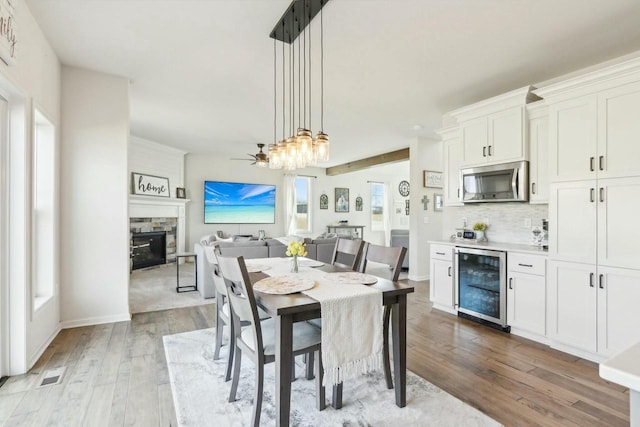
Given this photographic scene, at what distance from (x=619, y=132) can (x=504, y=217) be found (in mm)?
1504

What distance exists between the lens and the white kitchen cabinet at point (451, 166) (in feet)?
13.6

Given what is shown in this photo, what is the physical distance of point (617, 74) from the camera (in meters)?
2.51

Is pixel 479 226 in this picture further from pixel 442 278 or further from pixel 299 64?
pixel 299 64

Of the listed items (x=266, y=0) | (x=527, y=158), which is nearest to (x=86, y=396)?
(x=266, y=0)

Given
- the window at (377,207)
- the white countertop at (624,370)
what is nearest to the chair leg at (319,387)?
the white countertop at (624,370)

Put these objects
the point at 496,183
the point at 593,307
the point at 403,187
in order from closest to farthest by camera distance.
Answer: the point at 593,307
the point at 496,183
the point at 403,187

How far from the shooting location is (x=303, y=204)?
9117mm

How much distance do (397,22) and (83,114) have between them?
10.3 feet

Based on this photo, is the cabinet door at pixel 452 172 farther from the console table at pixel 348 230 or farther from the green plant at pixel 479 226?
the console table at pixel 348 230

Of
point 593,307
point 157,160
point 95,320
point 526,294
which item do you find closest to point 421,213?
point 526,294

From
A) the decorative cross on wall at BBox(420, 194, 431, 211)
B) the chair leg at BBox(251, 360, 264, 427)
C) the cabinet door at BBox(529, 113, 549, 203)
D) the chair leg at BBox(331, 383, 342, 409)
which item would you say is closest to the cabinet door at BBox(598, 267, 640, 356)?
the cabinet door at BBox(529, 113, 549, 203)

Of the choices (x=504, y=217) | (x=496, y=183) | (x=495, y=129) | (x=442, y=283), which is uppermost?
(x=495, y=129)

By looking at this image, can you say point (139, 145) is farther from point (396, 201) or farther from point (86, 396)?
point (396, 201)

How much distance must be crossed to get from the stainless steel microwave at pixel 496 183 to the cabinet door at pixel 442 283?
32.3 inches
